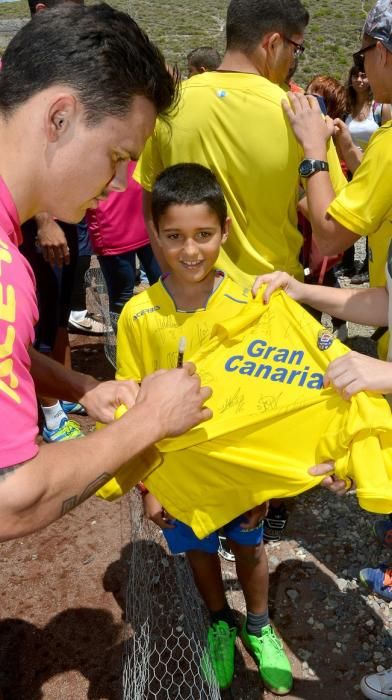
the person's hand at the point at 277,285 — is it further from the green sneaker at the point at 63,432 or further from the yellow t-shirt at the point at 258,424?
the green sneaker at the point at 63,432

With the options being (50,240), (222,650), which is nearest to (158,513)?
(222,650)

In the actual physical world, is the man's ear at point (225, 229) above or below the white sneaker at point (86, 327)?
above

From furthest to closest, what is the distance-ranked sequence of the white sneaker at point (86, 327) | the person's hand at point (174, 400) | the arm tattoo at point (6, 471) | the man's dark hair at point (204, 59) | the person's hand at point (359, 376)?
1. the white sneaker at point (86, 327)
2. the man's dark hair at point (204, 59)
3. the person's hand at point (359, 376)
4. the person's hand at point (174, 400)
5. the arm tattoo at point (6, 471)

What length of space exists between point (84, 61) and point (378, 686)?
2410 mm

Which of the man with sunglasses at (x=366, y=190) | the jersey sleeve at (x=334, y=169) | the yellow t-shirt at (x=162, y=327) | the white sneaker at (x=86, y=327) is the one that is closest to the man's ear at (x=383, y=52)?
the man with sunglasses at (x=366, y=190)

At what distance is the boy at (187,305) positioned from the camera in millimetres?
2201

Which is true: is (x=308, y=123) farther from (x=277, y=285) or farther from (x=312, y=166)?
(x=277, y=285)

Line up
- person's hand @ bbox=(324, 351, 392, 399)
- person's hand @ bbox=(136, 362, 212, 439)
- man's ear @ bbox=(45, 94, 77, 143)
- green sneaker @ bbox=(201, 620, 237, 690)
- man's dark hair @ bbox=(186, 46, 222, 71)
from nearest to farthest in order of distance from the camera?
1. man's ear @ bbox=(45, 94, 77, 143)
2. person's hand @ bbox=(136, 362, 212, 439)
3. person's hand @ bbox=(324, 351, 392, 399)
4. green sneaker @ bbox=(201, 620, 237, 690)
5. man's dark hair @ bbox=(186, 46, 222, 71)

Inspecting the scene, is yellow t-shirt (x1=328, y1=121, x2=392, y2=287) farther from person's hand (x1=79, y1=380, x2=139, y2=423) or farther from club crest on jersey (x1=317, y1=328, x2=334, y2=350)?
person's hand (x1=79, y1=380, x2=139, y2=423)

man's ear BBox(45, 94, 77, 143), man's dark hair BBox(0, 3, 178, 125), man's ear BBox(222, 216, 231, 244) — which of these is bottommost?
man's ear BBox(222, 216, 231, 244)

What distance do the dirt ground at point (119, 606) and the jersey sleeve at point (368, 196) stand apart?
1.75m

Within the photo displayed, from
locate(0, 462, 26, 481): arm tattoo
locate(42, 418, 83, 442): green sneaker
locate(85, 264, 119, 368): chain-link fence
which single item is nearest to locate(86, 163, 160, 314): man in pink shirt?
locate(85, 264, 119, 368): chain-link fence

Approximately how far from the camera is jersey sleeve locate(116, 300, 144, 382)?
7.34 ft

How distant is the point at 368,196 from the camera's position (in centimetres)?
202
